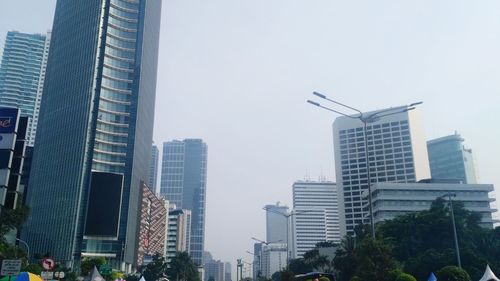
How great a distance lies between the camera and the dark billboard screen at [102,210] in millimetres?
101875

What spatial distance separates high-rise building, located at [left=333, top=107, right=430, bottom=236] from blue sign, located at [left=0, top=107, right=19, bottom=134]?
462 ft

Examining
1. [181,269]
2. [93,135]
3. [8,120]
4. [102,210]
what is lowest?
[181,269]

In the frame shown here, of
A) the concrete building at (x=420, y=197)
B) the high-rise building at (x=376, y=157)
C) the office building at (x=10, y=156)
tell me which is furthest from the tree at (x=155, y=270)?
the office building at (x=10, y=156)

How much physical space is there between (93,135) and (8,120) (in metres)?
91.0

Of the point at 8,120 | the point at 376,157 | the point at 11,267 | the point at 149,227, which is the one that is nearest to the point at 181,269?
the point at 149,227

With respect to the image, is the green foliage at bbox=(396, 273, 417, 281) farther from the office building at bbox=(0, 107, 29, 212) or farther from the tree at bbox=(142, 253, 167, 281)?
the tree at bbox=(142, 253, 167, 281)

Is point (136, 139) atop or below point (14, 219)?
atop

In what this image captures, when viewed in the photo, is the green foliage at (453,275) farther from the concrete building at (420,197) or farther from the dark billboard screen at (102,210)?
the concrete building at (420,197)

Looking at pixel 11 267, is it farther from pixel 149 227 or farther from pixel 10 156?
pixel 149 227

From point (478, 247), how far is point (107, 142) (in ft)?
268

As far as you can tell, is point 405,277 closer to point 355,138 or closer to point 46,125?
point 46,125

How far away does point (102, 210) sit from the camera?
336 feet

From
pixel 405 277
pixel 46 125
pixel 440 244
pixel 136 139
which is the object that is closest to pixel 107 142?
pixel 136 139

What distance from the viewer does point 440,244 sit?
7250 cm
